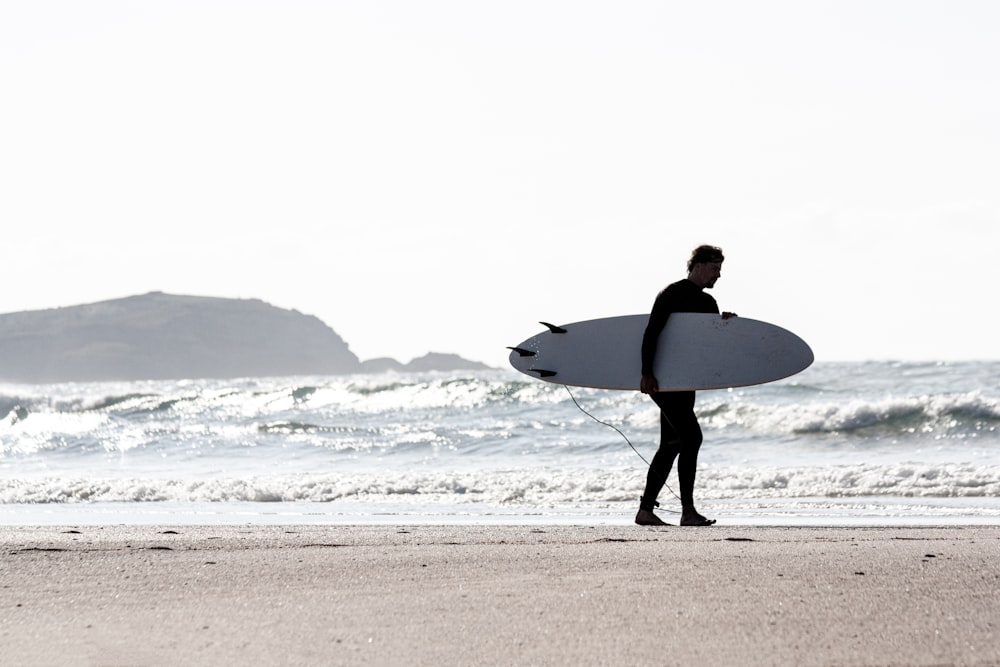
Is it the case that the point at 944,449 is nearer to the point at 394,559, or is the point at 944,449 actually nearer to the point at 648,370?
the point at 648,370

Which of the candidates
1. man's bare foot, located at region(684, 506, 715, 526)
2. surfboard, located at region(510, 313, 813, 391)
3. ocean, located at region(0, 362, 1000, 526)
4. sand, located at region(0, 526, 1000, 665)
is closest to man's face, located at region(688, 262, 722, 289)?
surfboard, located at region(510, 313, 813, 391)

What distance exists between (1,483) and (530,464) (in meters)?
5.27

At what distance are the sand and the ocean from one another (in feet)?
7.86

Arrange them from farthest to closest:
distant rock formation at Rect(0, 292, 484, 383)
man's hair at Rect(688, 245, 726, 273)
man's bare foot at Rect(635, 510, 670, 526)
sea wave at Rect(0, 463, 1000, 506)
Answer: distant rock formation at Rect(0, 292, 484, 383) → sea wave at Rect(0, 463, 1000, 506) → man's bare foot at Rect(635, 510, 670, 526) → man's hair at Rect(688, 245, 726, 273)

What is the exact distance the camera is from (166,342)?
14375 cm

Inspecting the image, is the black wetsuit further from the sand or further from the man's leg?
the sand

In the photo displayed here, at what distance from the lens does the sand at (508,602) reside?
2809 millimetres

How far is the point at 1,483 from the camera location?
1048cm

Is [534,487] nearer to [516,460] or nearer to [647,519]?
[516,460]

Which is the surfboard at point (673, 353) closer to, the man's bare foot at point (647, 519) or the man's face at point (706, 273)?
the man's face at point (706, 273)

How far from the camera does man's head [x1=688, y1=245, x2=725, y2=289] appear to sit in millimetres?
6020

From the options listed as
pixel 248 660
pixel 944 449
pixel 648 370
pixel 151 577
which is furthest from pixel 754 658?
pixel 944 449

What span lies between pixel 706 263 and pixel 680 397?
0.72 metres

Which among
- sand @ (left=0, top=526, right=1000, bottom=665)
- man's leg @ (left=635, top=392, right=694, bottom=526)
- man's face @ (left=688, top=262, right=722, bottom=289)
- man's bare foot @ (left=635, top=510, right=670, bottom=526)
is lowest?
man's bare foot @ (left=635, top=510, right=670, bottom=526)
